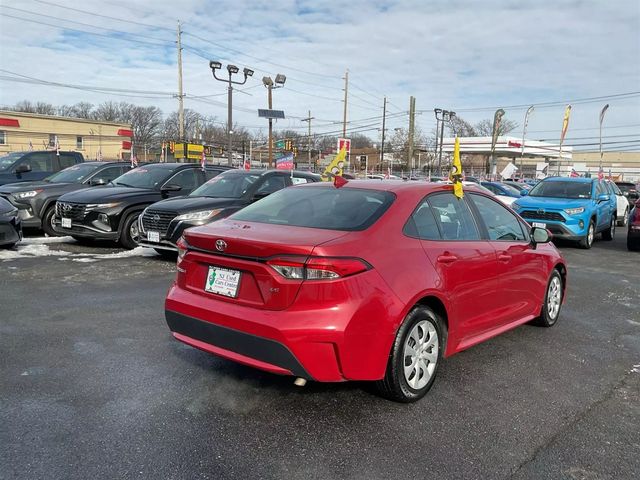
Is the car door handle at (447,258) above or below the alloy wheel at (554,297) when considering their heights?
above

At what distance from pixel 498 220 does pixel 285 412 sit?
269cm

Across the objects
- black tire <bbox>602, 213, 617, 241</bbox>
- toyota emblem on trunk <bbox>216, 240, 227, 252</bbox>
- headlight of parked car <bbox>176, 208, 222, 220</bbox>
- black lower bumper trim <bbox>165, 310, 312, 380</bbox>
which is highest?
toyota emblem on trunk <bbox>216, 240, 227, 252</bbox>

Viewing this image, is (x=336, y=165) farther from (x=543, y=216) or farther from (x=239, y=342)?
(x=543, y=216)

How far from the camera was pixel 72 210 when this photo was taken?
943cm

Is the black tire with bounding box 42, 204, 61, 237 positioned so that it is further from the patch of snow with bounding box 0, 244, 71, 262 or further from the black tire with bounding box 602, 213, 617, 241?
the black tire with bounding box 602, 213, 617, 241

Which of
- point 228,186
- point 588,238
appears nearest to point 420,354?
point 228,186

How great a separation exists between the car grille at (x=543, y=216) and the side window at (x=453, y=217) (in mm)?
8688

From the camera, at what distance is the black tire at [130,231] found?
377 inches

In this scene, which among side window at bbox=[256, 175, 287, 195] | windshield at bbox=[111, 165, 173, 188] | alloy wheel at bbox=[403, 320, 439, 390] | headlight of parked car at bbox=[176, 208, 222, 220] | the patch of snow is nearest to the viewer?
alloy wheel at bbox=[403, 320, 439, 390]

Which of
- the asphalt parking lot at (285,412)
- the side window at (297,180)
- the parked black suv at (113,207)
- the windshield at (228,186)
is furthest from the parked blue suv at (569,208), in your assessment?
the parked black suv at (113,207)

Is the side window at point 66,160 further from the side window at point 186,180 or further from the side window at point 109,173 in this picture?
the side window at point 186,180

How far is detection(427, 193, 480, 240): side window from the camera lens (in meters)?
4.03

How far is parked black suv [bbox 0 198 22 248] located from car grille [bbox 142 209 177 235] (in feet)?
7.57

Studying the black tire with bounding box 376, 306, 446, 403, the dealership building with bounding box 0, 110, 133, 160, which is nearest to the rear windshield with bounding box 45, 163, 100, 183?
the black tire with bounding box 376, 306, 446, 403
